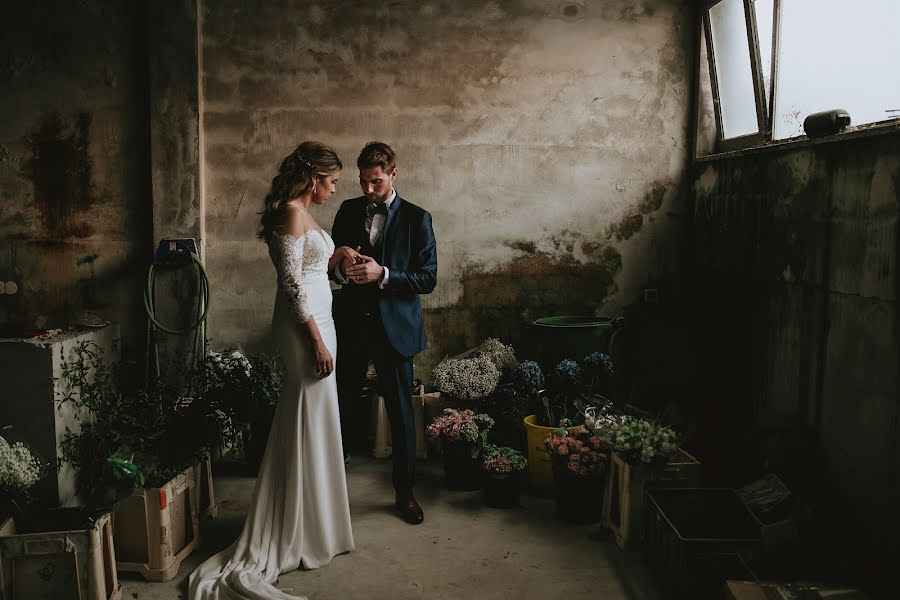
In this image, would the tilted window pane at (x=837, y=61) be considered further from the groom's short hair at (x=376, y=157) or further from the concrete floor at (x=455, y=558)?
the concrete floor at (x=455, y=558)

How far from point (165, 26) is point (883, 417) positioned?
5.22 metres

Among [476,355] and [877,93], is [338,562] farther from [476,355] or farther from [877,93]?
[877,93]

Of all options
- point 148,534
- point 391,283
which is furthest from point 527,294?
point 148,534

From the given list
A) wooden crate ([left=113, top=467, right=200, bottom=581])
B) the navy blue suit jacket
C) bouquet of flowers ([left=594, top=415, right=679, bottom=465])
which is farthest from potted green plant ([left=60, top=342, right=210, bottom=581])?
bouquet of flowers ([left=594, top=415, right=679, bottom=465])

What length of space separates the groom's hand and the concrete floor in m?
1.42

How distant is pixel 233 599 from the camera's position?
3.12m

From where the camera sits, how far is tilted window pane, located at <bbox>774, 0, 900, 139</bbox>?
3.19 m

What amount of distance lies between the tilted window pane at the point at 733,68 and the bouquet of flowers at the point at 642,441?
7.50 feet

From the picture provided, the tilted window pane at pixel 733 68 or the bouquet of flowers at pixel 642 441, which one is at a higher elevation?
the tilted window pane at pixel 733 68

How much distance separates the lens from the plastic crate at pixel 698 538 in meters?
3.02

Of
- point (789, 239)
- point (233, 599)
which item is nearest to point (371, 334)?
point (233, 599)

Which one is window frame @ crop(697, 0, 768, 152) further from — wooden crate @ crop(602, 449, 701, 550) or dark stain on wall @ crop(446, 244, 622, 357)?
wooden crate @ crop(602, 449, 701, 550)

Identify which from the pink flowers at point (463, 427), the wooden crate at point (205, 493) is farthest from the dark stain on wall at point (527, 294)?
the wooden crate at point (205, 493)

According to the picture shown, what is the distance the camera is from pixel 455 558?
362 centimetres
